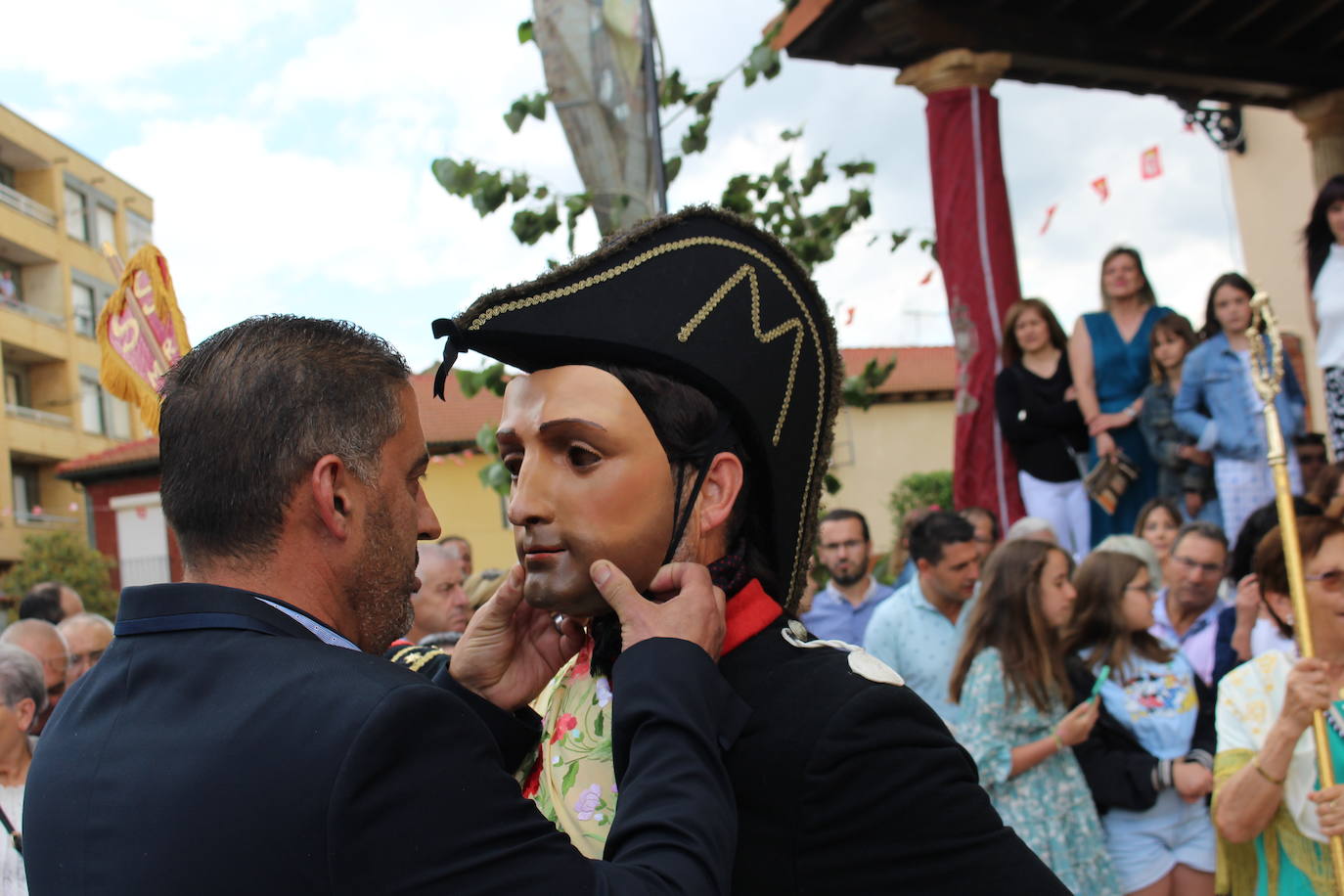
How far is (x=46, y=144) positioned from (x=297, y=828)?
33975 millimetres

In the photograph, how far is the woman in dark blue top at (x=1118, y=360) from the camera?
6848 millimetres

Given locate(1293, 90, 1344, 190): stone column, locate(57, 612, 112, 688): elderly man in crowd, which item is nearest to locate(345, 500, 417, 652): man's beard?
locate(57, 612, 112, 688): elderly man in crowd

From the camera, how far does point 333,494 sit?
1877mm

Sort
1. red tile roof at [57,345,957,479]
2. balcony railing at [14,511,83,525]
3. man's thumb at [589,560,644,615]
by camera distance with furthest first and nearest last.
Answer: red tile roof at [57,345,957,479] → balcony railing at [14,511,83,525] → man's thumb at [589,560,644,615]

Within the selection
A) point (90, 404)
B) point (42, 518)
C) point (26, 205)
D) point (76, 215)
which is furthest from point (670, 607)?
point (90, 404)

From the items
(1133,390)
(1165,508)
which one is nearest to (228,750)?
(1165,508)

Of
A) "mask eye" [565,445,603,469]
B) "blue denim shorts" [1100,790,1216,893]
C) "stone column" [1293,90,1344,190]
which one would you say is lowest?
"blue denim shorts" [1100,790,1216,893]

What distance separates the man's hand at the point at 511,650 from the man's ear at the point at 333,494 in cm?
35

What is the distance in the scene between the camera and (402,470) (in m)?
1.99

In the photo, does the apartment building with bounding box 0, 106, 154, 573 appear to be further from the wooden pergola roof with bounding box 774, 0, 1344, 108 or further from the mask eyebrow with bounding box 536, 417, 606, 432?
the mask eyebrow with bounding box 536, 417, 606, 432

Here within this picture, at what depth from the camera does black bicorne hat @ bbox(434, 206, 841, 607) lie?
195 centimetres

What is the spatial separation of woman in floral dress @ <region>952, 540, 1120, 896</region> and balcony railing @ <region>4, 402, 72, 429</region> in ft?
101

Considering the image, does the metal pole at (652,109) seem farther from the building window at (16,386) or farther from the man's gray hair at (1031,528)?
the building window at (16,386)

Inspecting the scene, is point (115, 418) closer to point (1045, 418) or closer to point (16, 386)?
point (16, 386)
